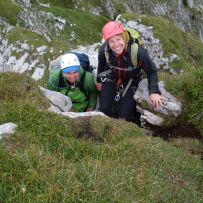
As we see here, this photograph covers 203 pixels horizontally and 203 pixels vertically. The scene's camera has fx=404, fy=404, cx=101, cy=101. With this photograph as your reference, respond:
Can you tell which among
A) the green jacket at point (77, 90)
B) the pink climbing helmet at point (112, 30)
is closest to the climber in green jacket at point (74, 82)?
the green jacket at point (77, 90)

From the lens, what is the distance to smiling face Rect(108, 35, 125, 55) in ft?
43.4

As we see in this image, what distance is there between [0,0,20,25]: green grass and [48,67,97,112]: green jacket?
2237 inches

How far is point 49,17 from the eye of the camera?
78688mm

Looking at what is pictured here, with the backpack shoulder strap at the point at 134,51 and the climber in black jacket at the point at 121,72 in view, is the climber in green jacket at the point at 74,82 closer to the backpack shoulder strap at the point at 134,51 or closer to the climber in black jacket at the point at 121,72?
the climber in black jacket at the point at 121,72

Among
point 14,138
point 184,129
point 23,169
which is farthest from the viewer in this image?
point 184,129

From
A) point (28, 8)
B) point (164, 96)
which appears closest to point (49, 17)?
point (28, 8)

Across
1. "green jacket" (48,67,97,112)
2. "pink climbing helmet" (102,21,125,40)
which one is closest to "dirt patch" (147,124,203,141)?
"green jacket" (48,67,97,112)

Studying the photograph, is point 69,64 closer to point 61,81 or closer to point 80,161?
point 61,81

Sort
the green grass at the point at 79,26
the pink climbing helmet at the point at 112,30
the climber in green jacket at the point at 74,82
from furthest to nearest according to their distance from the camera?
the green grass at the point at 79,26
the climber in green jacket at the point at 74,82
the pink climbing helmet at the point at 112,30

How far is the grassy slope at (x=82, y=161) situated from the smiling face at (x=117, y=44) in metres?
2.75

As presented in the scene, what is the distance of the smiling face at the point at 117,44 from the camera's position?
13.2 meters

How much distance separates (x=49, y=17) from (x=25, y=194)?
243 feet

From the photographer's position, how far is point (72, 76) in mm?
14547

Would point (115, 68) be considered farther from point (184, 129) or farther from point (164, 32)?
point (164, 32)
